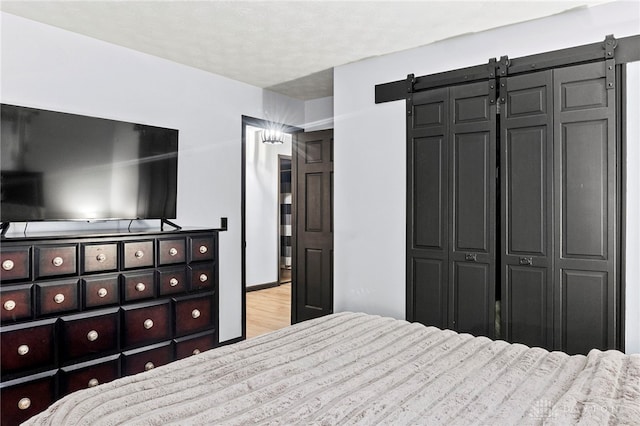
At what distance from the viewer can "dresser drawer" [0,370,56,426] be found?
7.80ft

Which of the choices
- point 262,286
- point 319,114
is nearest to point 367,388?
point 319,114

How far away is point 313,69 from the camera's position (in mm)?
4051

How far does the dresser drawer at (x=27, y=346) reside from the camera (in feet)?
7.75

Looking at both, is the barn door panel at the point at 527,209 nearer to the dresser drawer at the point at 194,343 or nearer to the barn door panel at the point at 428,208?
the barn door panel at the point at 428,208

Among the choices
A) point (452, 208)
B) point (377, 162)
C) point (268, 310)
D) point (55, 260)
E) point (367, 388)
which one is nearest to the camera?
point (367, 388)

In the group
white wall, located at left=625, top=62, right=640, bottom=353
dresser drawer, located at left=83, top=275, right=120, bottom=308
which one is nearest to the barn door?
white wall, located at left=625, top=62, right=640, bottom=353

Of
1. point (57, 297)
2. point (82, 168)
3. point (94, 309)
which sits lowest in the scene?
point (94, 309)

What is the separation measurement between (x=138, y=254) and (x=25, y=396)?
1.00 m

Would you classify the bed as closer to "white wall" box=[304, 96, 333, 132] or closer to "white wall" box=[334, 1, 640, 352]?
"white wall" box=[334, 1, 640, 352]

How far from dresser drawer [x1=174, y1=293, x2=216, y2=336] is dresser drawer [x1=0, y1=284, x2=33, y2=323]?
97cm

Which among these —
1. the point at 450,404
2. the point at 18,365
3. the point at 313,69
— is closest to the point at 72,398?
the point at 450,404

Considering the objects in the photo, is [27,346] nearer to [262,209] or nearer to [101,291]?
[101,291]

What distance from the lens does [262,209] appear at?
702 centimetres

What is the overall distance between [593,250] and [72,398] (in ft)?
9.50
